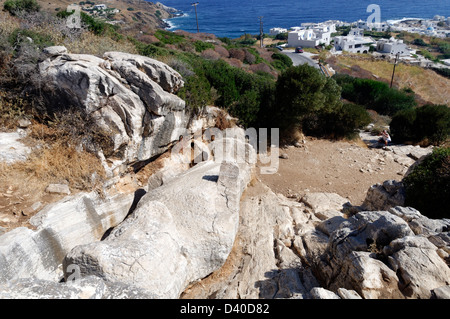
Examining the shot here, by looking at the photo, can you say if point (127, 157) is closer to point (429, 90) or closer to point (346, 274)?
point (346, 274)

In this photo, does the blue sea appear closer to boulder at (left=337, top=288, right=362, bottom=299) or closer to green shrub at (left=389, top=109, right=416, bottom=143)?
green shrub at (left=389, top=109, right=416, bottom=143)

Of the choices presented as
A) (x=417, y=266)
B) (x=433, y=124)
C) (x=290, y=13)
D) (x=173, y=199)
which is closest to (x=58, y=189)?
(x=173, y=199)

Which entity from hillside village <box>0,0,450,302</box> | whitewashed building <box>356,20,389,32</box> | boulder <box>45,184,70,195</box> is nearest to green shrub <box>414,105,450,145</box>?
hillside village <box>0,0,450,302</box>

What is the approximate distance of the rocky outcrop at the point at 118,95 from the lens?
7.13m

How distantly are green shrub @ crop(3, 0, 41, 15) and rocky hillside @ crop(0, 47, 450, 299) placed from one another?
36.7 ft

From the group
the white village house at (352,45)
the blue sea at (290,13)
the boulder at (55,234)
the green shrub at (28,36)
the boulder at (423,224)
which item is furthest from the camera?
the blue sea at (290,13)

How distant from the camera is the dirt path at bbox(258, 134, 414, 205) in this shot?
1075 cm

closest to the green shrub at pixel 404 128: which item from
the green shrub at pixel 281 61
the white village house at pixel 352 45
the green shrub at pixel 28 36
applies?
the green shrub at pixel 28 36

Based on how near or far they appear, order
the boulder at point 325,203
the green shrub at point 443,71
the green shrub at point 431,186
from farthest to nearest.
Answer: the green shrub at point 443,71
the boulder at point 325,203
the green shrub at point 431,186

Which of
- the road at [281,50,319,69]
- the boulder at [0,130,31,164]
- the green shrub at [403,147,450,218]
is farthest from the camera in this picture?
the road at [281,50,319,69]

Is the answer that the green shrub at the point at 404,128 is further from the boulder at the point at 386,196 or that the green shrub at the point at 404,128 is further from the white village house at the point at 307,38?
the white village house at the point at 307,38

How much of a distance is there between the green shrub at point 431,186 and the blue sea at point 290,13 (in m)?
90.7

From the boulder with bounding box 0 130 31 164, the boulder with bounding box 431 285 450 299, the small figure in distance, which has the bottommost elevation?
the small figure in distance

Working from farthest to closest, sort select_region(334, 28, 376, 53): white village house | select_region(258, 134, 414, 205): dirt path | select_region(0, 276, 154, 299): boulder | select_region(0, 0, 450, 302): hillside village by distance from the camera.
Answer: select_region(334, 28, 376, 53): white village house, select_region(258, 134, 414, 205): dirt path, select_region(0, 0, 450, 302): hillside village, select_region(0, 276, 154, 299): boulder
